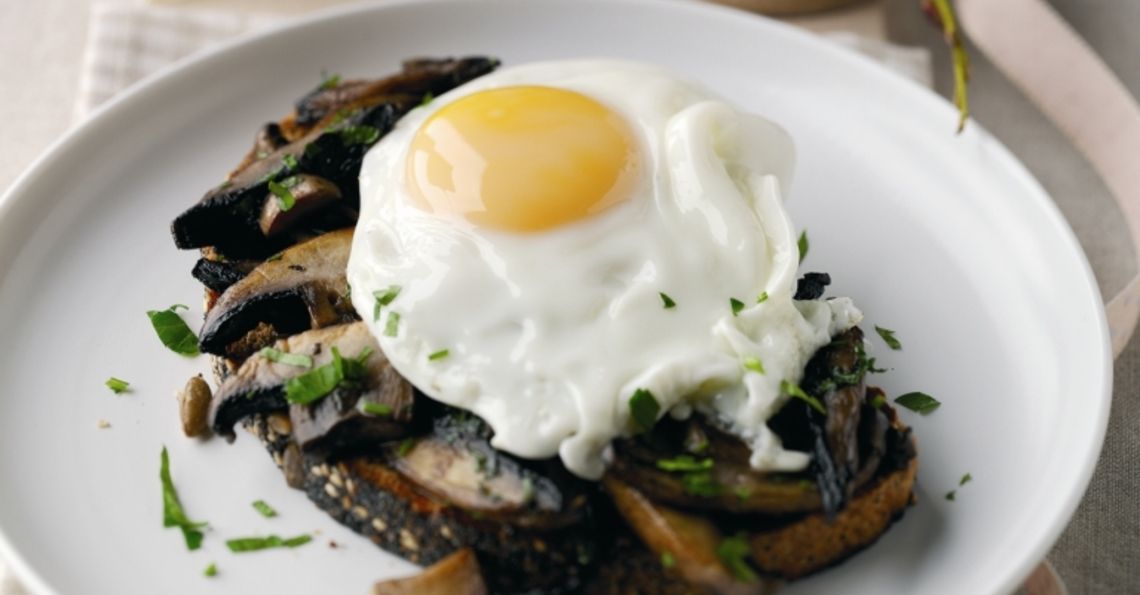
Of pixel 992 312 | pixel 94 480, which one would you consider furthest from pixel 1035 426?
pixel 94 480

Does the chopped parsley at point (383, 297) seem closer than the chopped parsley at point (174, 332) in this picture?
Yes

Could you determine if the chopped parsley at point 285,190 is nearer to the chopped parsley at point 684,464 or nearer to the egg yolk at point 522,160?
the egg yolk at point 522,160

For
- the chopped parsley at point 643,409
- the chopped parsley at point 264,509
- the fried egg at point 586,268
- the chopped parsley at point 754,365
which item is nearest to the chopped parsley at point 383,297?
the fried egg at point 586,268

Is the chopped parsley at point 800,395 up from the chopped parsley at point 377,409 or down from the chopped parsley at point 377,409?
down

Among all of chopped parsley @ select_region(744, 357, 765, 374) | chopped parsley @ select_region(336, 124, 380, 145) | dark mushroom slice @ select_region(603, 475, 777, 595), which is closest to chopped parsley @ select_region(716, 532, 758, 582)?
dark mushroom slice @ select_region(603, 475, 777, 595)

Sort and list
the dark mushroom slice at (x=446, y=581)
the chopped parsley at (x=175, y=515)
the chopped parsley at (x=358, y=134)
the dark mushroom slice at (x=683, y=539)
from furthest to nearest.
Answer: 1. the chopped parsley at (x=358, y=134)
2. the chopped parsley at (x=175, y=515)
3. the dark mushroom slice at (x=446, y=581)
4. the dark mushroom slice at (x=683, y=539)

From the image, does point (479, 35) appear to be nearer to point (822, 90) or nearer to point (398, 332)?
point (822, 90)
